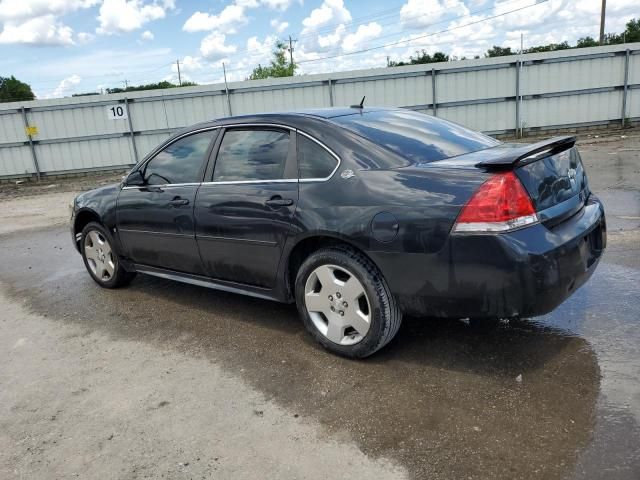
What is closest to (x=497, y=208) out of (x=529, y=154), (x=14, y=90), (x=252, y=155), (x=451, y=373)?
(x=529, y=154)

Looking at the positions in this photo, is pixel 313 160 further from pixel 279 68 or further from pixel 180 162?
pixel 279 68

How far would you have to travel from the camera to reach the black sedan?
2.89 meters

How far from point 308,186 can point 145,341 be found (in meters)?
1.82

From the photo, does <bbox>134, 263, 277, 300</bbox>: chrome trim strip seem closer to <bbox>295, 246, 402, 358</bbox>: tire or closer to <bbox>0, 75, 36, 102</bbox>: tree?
<bbox>295, 246, 402, 358</bbox>: tire

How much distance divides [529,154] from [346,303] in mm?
1394

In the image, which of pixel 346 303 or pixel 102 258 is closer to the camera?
pixel 346 303

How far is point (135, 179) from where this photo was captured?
189 inches

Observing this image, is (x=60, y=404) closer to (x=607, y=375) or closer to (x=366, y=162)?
(x=366, y=162)

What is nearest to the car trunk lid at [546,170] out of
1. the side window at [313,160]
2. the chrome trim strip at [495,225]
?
the chrome trim strip at [495,225]

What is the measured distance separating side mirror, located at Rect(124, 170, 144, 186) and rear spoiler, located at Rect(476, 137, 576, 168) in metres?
2.99

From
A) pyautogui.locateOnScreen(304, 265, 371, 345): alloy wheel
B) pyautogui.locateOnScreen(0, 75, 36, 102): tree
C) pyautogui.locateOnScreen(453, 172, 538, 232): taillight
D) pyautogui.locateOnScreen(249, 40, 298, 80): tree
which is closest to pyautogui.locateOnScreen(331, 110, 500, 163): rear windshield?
pyautogui.locateOnScreen(453, 172, 538, 232): taillight

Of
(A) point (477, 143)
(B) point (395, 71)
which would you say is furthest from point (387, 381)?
(B) point (395, 71)

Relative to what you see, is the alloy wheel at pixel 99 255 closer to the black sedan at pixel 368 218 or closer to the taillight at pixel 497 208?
the black sedan at pixel 368 218

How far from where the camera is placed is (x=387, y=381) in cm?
327
